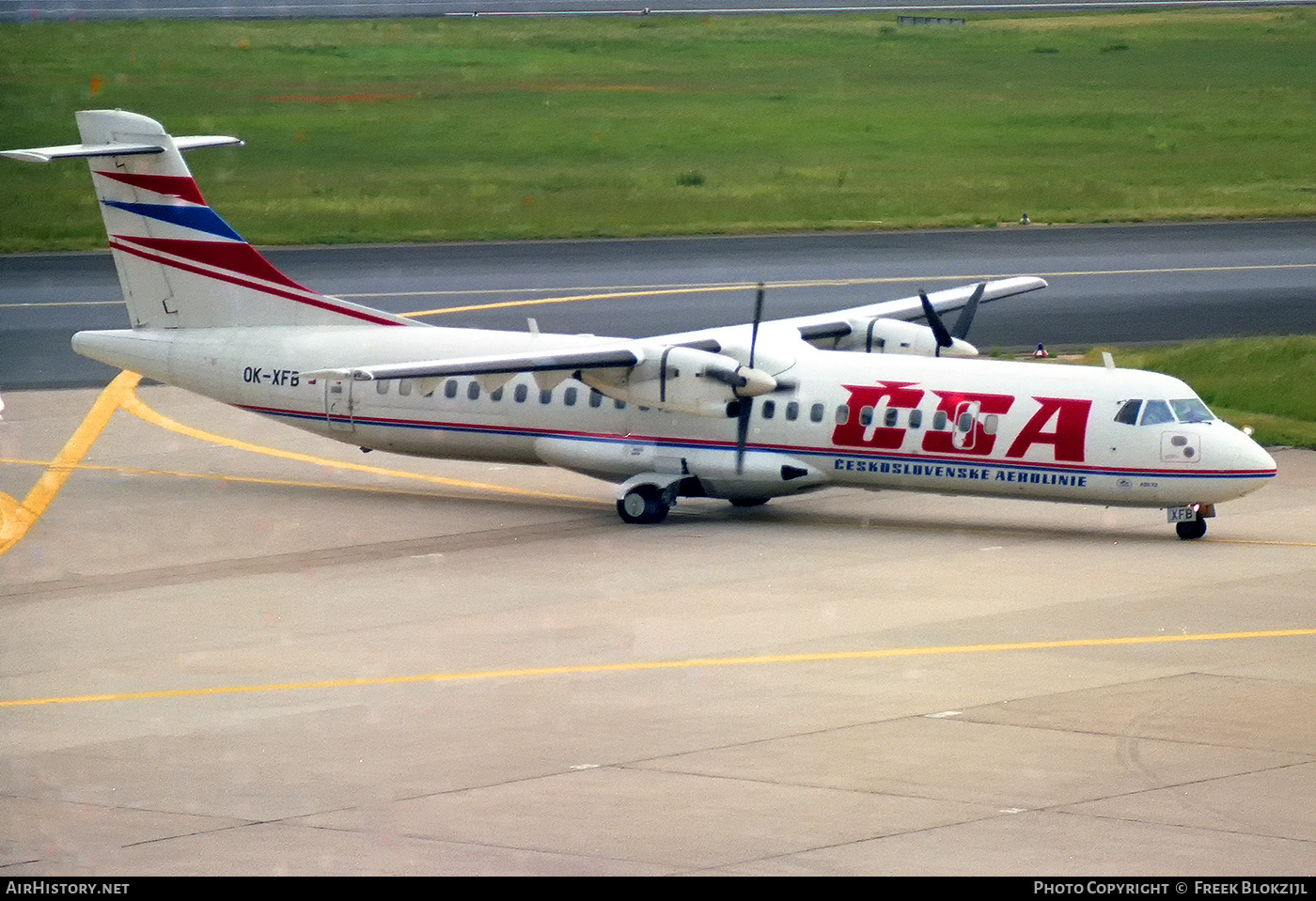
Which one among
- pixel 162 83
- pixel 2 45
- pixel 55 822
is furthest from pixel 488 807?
pixel 2 45

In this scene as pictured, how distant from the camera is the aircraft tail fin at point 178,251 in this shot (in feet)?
104

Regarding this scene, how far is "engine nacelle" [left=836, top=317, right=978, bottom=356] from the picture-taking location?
32031 mm

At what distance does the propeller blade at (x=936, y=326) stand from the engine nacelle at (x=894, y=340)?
0.31 ft

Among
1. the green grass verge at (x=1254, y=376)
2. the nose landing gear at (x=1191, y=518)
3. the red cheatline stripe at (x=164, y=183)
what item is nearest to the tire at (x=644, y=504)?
the nose landing gear at (x=1191, y=518)

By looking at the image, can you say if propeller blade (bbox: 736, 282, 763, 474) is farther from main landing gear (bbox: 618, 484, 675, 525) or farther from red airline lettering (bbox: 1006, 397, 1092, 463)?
red airline lettering (bbox: 1006, 397, 1092, 463)

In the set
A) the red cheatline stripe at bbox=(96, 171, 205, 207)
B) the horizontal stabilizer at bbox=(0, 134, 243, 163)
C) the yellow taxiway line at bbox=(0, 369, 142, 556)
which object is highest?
the horizontal stabilizer at bbox=(0, 134, 243, 163)

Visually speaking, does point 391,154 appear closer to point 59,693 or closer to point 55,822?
→ point 59,693

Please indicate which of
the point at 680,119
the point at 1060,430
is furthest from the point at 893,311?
the point at 680,119

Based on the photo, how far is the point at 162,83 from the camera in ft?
255

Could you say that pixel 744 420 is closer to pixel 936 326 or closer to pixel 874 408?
pixel 874 408

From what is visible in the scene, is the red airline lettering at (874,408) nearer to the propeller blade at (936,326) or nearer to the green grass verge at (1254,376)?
the propeller blade at (936,326)

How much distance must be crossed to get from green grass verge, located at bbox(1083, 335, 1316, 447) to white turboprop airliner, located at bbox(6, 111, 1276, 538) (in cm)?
669

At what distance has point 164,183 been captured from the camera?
31844 mm

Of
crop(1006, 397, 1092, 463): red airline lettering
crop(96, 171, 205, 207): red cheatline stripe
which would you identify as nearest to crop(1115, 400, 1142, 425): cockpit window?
crop(1006, 397, 1092, 463): red airline lettering
